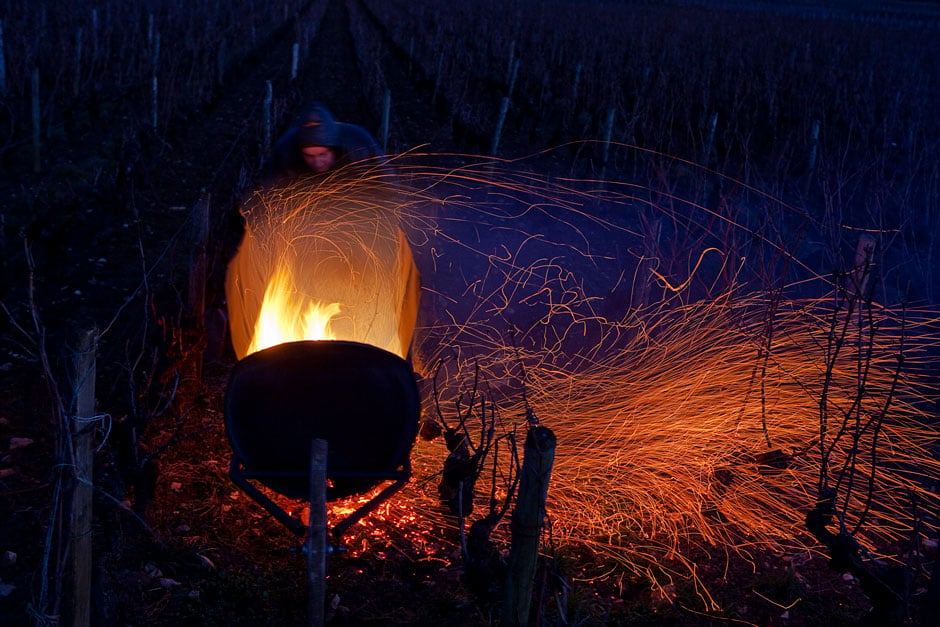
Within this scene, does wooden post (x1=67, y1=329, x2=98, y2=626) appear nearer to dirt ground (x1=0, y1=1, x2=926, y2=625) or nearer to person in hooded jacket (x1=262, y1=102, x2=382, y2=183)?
dirt ground (x1=0, y1=1, x2=926, y2=625)

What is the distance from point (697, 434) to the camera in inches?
167

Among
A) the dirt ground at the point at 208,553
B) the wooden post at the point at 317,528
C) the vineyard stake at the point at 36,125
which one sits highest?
the vineyard stake at the point at 36,125

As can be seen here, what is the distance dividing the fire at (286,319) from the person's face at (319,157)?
3.72 ft

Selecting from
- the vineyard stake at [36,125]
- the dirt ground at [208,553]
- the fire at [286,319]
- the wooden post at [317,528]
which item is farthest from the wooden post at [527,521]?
the vineyard stake at [36,125]

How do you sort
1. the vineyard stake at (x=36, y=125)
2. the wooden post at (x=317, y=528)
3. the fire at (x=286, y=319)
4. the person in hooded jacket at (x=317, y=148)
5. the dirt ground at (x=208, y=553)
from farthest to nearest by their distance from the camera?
1. the vineyard stake at (x=36, y=125)
2. the person in hooded jacket at (x=317, y=148)
3. the fire at (x=286, y=319)
4. the dirt ground at (x=208, y=553)
5. the wooden post at (x=317, y=528)

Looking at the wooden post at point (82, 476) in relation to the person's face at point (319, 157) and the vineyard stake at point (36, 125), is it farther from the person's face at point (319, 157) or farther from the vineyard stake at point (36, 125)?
the vineyard stake at point (36, 125)

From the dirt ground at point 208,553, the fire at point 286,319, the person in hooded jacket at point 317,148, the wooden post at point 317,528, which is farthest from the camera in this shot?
the person in hooded jacket at point 317,148

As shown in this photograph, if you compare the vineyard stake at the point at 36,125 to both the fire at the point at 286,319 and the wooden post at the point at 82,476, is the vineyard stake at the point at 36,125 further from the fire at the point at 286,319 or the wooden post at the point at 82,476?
the wooden post at the point at 82,476

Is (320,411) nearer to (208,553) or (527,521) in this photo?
(208,553)

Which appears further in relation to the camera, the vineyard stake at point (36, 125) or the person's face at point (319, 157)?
the vineyard stake at point (36, 125)

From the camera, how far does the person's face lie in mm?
5266

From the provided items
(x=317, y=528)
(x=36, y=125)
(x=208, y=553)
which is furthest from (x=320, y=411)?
(x=36, y=125)

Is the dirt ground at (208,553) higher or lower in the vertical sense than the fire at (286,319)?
lower

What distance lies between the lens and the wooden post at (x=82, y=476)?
2.45 metres
